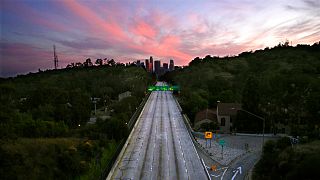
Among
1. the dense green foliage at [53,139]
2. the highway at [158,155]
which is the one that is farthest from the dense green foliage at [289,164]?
the dense green foliage at [53,139]

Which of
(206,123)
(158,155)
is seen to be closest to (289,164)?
(158,155)

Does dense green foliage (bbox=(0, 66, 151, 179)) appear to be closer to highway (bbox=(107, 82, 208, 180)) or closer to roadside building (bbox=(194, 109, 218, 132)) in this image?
highway (bbox=(107, 82, 208, 180))

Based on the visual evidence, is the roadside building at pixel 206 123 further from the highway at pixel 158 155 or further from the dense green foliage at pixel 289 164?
the dense green foliage at pixel 289 164

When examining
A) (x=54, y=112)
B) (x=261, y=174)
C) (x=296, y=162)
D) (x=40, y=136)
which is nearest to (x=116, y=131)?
(x=40, y=136)

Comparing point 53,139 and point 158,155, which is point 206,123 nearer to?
point 158,155

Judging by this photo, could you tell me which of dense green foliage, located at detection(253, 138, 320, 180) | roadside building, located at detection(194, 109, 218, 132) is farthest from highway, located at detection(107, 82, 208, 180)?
dense green foliage, located at detection(253, 138, 320, 180)
